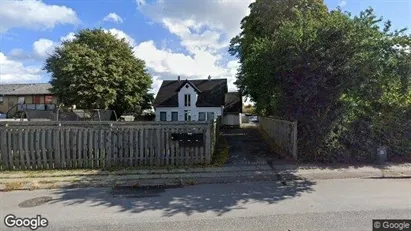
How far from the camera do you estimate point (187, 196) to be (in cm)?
692

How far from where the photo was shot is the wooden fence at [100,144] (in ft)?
31.0

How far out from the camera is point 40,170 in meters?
9.34

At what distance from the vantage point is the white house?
41688 mm

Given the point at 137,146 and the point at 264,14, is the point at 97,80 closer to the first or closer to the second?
the point at 264,14

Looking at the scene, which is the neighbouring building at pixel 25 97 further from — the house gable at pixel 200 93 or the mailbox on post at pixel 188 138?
the mailbox on post at pixel 188 138

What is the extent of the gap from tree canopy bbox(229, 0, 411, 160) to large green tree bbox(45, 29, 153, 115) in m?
27.0

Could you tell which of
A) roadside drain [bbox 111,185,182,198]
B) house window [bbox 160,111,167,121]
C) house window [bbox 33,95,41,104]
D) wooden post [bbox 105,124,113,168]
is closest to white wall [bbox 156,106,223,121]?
house window [bbox 160,111,167,121]

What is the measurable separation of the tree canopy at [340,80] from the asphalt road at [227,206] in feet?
8.27

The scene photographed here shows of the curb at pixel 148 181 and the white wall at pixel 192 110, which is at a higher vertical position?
the white wall at pixel 192 110

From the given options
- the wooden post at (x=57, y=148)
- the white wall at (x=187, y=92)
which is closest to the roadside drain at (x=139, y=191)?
the wooden post at (x=57, y=148)

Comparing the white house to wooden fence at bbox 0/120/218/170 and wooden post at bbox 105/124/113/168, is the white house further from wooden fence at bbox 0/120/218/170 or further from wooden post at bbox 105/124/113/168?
wooden post at bbox 105/124/113/168

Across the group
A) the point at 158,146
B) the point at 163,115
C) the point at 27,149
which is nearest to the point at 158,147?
the point at 158,146

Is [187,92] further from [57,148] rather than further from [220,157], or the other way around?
[57,148]

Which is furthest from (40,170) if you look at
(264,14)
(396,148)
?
(264,14)
